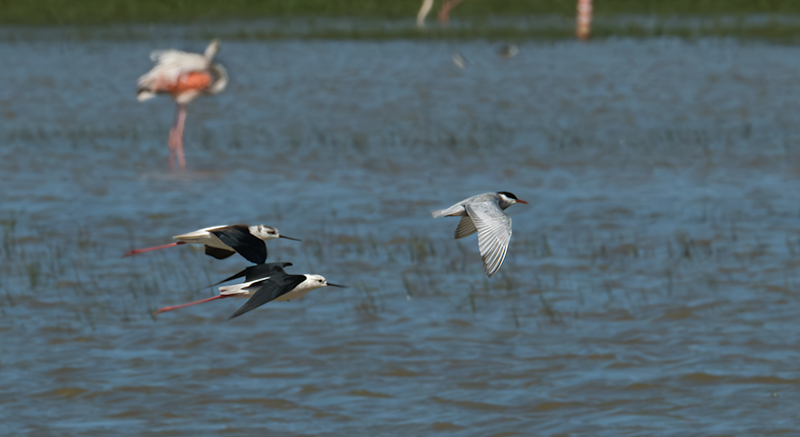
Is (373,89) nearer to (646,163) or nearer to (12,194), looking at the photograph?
(646,163)

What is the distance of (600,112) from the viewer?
68.3 feet

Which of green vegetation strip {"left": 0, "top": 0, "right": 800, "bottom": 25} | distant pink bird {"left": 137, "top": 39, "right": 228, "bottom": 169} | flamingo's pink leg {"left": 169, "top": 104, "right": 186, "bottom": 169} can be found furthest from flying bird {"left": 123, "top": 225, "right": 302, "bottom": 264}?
green vegetation strip {"left": 0, "top": 0, "right": 800, "bottom": 25}

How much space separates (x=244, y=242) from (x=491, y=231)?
79 centimetres

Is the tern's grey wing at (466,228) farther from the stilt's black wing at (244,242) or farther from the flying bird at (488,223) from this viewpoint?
the stilt's black wing at (244,242)

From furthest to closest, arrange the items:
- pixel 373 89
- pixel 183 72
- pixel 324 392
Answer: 1. pixel 373 89
2. pixel 183 72
3. pixel 324 392

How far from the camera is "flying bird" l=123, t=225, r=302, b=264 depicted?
11.5 feet

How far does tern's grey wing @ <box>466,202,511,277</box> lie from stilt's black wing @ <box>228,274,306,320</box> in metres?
0.54

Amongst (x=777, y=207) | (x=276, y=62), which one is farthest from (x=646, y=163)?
(x=276, y=62)

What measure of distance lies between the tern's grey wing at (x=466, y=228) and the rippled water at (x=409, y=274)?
299cm

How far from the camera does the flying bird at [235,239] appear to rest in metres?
3.52

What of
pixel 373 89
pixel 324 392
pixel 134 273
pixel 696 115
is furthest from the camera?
pixel 373 89

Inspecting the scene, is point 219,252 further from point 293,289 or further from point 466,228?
point 466,228

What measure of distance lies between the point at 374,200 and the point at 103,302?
4.36 m

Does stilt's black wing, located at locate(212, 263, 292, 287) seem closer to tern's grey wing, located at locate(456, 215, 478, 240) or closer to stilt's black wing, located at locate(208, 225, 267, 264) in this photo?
stilt's black wing, located at locate(208, 225, 267, 264)
